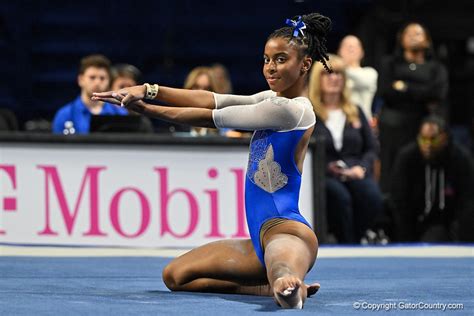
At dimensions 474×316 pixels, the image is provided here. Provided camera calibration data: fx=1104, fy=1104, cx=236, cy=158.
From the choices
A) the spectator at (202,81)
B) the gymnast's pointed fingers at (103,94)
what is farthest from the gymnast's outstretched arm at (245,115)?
the spectator at (202,81)

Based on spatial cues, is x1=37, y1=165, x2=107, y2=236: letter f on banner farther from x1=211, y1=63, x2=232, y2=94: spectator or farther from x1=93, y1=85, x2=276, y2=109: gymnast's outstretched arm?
x1=93, y1=85, x2=276, y2=109: gymnast's outstretched arm

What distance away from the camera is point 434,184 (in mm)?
8562

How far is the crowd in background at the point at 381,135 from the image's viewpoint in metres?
8.12

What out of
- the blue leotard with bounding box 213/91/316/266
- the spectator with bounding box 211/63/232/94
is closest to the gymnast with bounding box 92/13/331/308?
the blue leotard with bounding box 213/91/316/266

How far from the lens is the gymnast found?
14.6 feet

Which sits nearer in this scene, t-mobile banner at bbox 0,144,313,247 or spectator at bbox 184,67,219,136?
t-mobile banner at bbox 0,144,313,247

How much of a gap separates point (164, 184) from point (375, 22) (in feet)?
14.0

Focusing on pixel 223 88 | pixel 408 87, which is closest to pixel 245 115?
pixel 223 88

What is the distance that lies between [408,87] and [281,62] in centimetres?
453

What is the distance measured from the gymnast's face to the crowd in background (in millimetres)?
3324

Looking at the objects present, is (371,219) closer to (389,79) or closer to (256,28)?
(389,79)

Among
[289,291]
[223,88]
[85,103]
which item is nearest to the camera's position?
[289,291]

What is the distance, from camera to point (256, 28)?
11.5 meters

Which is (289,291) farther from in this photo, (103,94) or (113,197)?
(113,197)
